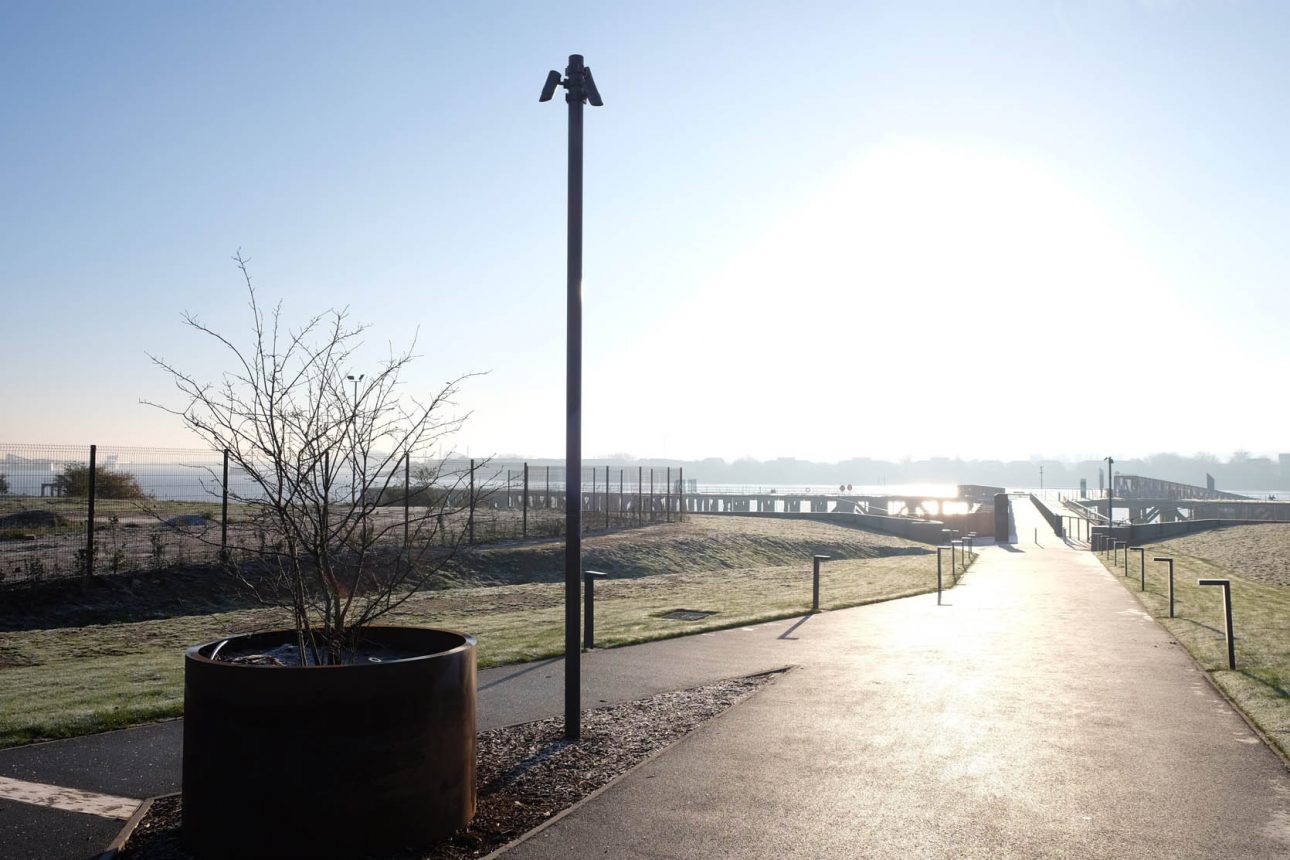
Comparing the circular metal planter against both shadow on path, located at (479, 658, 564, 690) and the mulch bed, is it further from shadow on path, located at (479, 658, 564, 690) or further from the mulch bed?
shadow on path, located at (479, 658, 564, 690)

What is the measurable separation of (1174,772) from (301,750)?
16.9 feet

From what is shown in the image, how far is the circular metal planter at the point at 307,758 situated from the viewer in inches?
Result: 167

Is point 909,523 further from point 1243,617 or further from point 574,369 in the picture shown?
point 574,369

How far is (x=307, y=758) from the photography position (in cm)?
423

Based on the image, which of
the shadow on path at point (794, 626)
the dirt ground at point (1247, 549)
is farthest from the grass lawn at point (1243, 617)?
the shadow on path at point (794, 626)

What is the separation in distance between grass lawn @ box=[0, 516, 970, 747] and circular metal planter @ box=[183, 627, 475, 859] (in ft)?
9.92

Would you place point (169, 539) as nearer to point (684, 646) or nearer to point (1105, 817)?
point (684, 646)

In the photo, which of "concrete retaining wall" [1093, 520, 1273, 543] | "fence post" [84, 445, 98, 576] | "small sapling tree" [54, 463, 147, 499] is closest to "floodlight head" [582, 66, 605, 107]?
"fence post" [84, 445, 98, 576]

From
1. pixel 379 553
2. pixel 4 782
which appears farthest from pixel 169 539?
pixel 4 782

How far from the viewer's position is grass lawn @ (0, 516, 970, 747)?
313 inches

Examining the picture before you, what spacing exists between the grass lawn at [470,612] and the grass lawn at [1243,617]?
4672mm

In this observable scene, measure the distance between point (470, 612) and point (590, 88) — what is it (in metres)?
9.99

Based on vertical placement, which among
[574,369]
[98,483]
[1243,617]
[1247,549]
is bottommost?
[1247,549]

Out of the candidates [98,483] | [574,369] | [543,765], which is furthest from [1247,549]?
[98,483]
